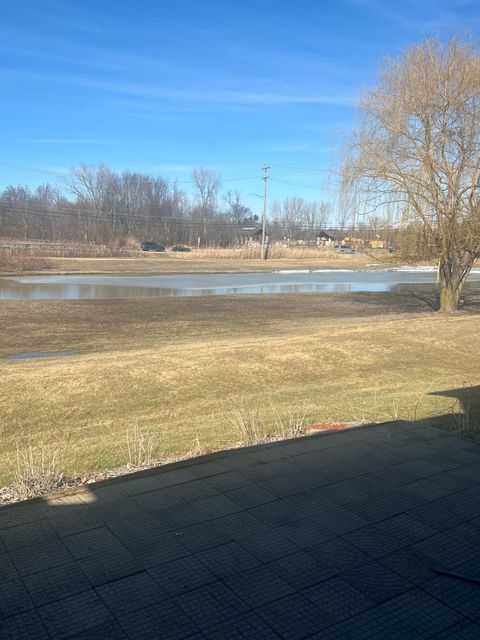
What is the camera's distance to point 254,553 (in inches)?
139

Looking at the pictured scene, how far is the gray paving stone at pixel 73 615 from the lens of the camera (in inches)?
111

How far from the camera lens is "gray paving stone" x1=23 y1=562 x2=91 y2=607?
3.08 m

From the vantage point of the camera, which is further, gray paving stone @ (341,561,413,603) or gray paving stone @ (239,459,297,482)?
Answer: gray paving stone @ (239,459,297,482)

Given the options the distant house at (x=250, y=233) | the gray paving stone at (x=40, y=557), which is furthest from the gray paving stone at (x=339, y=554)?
the distant house at (x=250, y=233)

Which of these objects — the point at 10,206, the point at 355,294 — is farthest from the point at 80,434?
the point at 10,206

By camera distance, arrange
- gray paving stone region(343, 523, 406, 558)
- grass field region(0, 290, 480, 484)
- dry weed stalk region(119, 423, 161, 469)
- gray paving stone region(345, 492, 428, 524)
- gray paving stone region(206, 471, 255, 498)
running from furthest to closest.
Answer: grass field region(0, 290, 480, 484), dry weed stalk region(119, 423, 161, 469), gray paving stone region(206, 471, 255, 498), gray paving stone region(345, 492, 428, 524), gray paving stone region(343, 523, 406, 558)

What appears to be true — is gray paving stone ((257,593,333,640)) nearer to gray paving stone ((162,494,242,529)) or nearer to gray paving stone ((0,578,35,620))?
gray paving stone ((162,494,242,529))

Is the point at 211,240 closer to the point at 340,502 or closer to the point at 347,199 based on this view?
the point at 347,199

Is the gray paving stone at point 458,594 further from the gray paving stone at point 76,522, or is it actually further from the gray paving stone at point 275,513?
the gray paving stone at point 76,522

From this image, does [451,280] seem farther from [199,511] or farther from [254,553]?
[254,553]

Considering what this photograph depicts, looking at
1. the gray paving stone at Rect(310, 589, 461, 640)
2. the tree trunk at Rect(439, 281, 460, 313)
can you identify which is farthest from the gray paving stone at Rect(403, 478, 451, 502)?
the tree trunk at Rect(439, 281, 460, 313)

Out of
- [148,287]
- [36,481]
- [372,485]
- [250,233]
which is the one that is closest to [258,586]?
[372,485]

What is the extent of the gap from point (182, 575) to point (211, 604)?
317 millimetres

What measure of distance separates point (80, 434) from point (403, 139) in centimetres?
1462
